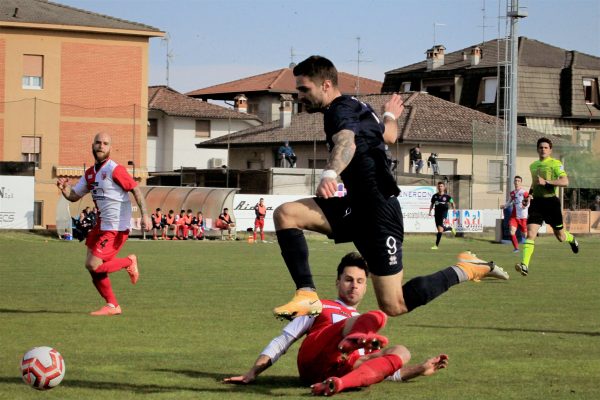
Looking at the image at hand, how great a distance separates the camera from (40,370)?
717cm

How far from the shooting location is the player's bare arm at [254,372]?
7.69 meters

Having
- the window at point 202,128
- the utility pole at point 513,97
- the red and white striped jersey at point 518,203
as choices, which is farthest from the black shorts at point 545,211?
the window at point 202,128

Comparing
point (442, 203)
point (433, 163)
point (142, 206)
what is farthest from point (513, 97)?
point (142, 206)

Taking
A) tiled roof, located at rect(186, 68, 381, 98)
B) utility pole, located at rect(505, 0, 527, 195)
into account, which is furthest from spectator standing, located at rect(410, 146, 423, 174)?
tiled roof, located at rect(186, 68, 381, 98)

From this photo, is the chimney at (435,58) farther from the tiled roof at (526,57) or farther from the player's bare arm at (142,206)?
the player's bare arm at (142,206)

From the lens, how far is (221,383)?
7.80 meters

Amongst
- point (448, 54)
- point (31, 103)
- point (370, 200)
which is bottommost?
point (370, 200)

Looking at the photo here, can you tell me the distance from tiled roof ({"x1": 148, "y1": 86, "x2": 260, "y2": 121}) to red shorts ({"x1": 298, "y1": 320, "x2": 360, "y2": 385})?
71.0 meters

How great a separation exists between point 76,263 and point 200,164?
57.5 metres

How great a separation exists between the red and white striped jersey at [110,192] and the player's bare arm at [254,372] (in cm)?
586

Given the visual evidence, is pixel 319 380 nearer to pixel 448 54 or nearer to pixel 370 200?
pixel 370 200

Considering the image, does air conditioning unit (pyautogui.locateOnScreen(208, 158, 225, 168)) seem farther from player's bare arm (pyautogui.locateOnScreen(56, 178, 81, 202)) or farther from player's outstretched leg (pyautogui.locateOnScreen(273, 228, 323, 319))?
player's outstretched leg (pyautogui.locateOnScreen(273, 228, 323, 319))

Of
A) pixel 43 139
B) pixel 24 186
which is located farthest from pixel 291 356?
pixel 43 139

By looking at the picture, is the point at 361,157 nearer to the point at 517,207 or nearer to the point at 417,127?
the point at 517,207
